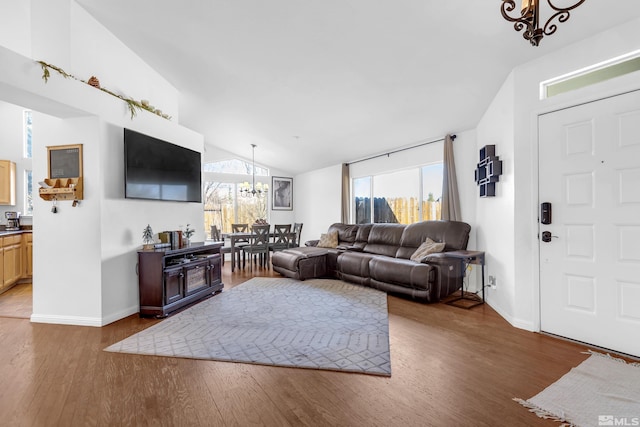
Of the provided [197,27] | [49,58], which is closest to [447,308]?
[197,27]

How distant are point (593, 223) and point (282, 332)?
9.74 feet

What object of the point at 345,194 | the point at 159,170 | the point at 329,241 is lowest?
the point at 329,241

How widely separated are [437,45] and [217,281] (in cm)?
406

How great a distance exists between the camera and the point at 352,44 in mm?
3008

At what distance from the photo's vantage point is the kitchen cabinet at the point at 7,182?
507cm

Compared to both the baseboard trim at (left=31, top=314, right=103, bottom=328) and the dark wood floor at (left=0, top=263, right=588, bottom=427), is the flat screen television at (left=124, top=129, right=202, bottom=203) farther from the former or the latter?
the dark wood floor at (left=0, top=263, right=588, bottom=427)

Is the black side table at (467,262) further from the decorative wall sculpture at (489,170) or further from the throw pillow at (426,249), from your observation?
the decorative wall sculpture at (489,170)

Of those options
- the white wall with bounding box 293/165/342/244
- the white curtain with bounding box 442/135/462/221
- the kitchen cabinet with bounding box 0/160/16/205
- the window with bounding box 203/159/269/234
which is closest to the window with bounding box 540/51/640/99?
the white curtain with bounding box 442/135/462/221

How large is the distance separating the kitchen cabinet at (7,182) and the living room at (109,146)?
2.93m

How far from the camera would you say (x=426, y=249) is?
434 centimetres

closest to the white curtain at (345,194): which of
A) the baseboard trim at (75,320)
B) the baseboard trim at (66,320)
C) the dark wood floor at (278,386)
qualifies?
the dark wood floor at (278,386)

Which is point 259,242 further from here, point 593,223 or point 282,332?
point 593,223

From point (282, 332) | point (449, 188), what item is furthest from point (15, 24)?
point (449, 188)

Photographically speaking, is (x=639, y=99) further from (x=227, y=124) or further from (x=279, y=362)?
(x=227, y=124)
